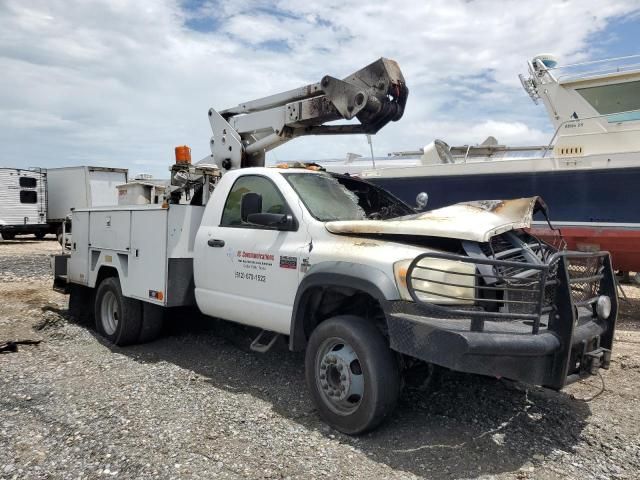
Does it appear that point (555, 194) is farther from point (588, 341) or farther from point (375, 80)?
point (588, 341)

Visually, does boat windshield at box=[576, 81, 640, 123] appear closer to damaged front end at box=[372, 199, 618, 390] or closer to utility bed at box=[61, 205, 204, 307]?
damaged front end at box=[372, 199, 618, 390]

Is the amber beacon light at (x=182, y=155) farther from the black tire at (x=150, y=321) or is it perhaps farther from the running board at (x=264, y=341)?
the running board at (x=264, y=341)

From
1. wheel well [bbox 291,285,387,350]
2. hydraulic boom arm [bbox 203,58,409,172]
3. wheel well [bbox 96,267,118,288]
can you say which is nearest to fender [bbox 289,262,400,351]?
wheel well [bbox 291,285,387,350]

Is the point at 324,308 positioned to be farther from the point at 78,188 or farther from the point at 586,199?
the point at 78,188

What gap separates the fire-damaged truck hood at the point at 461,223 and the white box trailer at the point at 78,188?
1998 cm

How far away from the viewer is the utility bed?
18.8ft

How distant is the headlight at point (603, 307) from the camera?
4152 mm

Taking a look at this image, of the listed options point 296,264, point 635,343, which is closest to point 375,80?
point 296,264

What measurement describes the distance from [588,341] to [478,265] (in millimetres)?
960

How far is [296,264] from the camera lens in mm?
4496

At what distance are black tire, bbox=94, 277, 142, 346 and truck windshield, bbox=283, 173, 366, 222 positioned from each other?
8.83ft

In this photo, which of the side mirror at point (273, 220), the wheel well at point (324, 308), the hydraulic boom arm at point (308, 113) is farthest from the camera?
the hydraulic boom arm at point (308, 113)

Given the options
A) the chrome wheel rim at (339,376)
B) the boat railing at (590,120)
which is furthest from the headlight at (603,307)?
the boat railing at (590,120)

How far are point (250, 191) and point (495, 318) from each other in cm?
268
